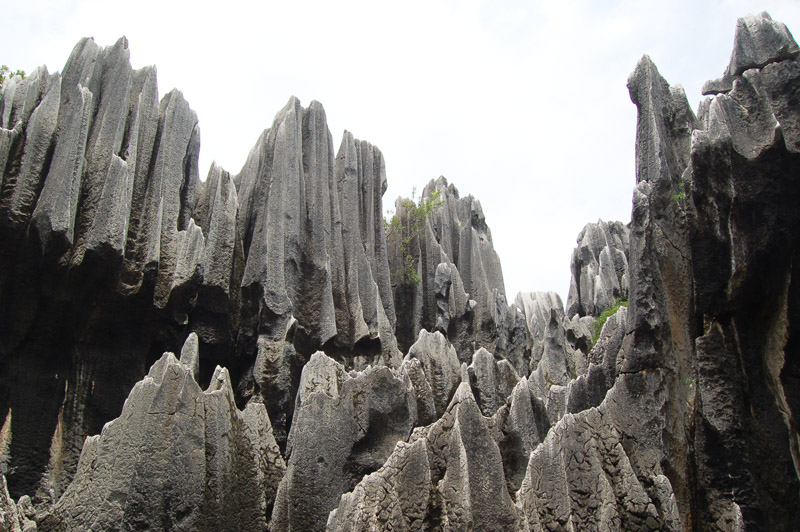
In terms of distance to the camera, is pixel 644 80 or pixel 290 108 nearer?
pixel 644 80

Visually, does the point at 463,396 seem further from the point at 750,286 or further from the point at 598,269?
the point at 598,269

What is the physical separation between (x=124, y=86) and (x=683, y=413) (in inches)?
520

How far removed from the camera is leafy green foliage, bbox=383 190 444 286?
22.8 meters

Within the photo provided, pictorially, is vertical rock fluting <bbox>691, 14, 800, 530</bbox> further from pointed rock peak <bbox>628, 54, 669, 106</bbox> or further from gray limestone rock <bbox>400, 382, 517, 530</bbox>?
gray limestone rock <bbox>400, 382, 517, 530</bbox>

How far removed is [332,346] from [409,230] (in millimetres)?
Answer: 9330

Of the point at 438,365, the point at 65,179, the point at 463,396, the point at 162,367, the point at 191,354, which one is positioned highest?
the point at 65,179

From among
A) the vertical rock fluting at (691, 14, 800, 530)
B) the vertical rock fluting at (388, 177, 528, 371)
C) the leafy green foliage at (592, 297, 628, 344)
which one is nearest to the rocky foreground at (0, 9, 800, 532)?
the vertical rock fluting at (691, 14, 800, 530)

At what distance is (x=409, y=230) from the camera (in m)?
24.5

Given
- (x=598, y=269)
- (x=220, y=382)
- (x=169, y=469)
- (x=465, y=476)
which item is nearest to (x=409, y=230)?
(x=598, y=269)

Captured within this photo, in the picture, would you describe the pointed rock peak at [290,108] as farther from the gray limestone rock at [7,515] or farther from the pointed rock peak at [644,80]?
the gray limestone rock at [7,515]

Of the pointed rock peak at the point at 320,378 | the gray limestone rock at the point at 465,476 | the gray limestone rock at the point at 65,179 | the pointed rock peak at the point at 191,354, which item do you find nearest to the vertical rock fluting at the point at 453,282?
the pointed rock peak at the point at 320,378

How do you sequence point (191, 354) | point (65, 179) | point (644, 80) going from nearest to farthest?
point (644, 80)
point (191, 354)
point (65, 179)

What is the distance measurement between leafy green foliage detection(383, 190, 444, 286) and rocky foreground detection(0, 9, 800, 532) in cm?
277

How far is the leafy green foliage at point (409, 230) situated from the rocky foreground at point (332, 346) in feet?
9.09
